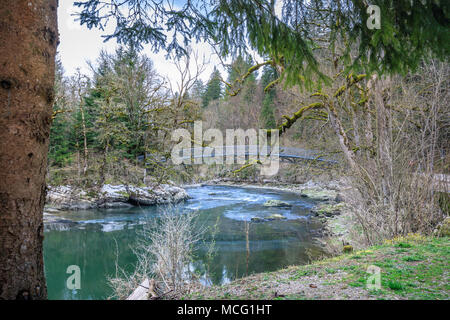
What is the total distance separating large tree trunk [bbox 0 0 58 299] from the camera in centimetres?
184

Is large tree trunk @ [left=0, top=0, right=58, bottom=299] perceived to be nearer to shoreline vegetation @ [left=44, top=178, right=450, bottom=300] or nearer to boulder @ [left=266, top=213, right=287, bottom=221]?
shoreline vegetation @ [left=44, top=178, right=450, bottom=300]

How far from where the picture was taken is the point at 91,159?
1438 cm

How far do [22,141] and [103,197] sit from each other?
1355 centimetres

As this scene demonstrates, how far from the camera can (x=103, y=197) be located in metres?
14.3

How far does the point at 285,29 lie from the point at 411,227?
5145 millimetres

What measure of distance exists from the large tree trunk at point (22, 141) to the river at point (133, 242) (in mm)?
4692

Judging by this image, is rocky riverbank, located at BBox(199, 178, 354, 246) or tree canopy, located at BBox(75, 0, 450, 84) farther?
rocky riverbank, located at BBox(199, 178, 354, 246)

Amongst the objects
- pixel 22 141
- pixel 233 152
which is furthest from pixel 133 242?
pixel 22 141

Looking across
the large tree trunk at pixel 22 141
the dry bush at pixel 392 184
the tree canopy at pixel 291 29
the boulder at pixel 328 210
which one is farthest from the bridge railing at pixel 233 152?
the large tree trunk at pixel 22 141

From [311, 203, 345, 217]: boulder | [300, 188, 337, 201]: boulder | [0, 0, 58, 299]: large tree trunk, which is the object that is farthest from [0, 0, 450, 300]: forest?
[300, 188, 337, 201]: boulder

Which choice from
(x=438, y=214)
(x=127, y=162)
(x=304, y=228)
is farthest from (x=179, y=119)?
(x=438, y=214)

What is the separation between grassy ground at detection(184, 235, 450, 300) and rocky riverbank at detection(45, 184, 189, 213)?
9322mm

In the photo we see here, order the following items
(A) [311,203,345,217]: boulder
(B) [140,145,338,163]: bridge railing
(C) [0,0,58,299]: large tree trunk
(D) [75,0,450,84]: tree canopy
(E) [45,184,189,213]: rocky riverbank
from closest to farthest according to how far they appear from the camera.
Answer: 1. (C) [0,0,58,299]: large tree trunk
2. (D) [75,0,450,84]: tree canopy
3. (B) [140,145,338,163]: bridge railing
4. (A) [311,203,345,217]: boulder
5. (E) [45,184,189,213]: rocky riverbank

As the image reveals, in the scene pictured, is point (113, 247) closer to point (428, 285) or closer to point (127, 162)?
point (127, 162)
